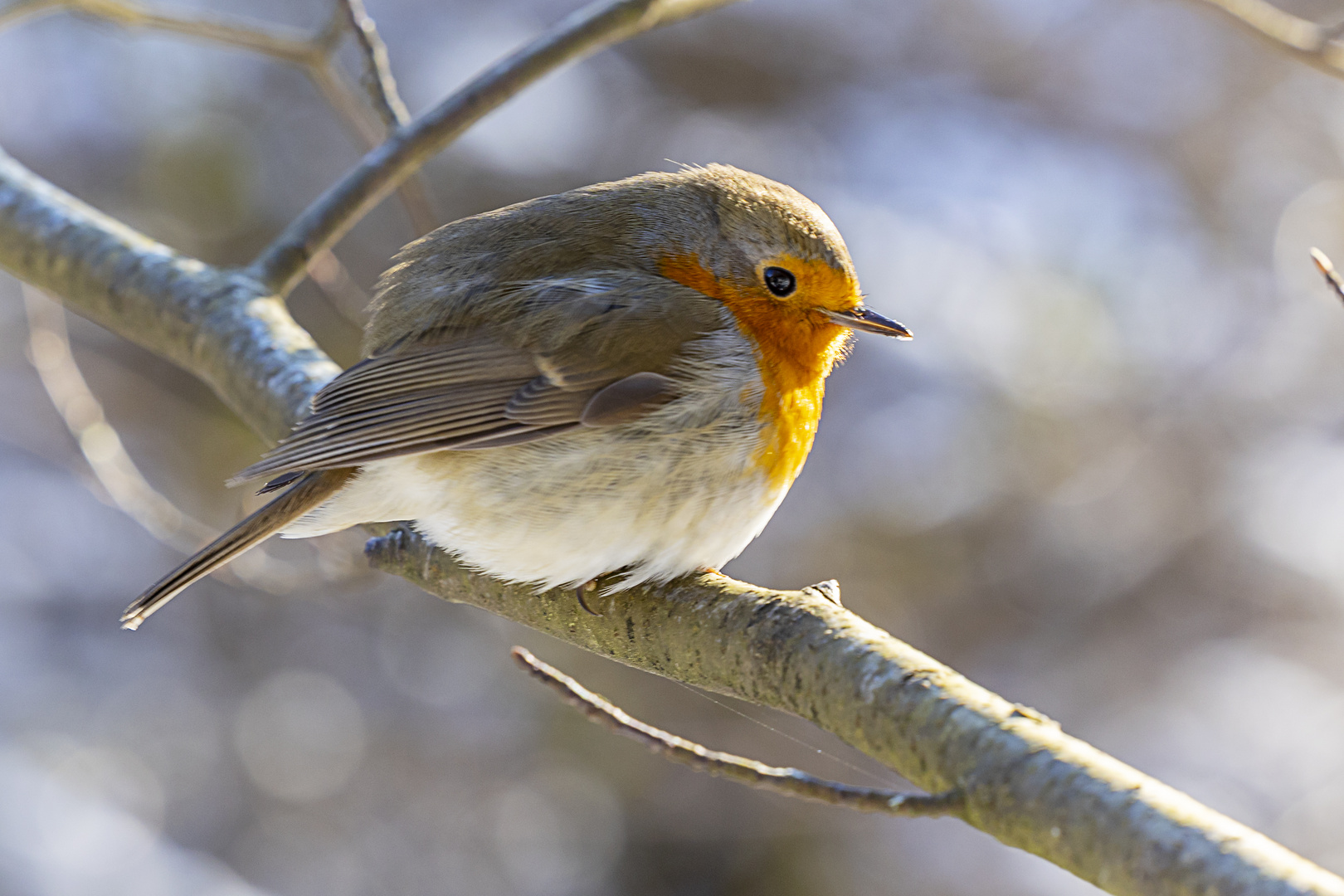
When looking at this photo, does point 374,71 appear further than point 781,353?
Yes

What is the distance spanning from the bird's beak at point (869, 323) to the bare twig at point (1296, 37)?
145cm

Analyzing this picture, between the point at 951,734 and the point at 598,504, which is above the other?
the point at 598,504

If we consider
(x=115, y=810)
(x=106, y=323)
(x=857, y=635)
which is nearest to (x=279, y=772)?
(x=115, y=810)

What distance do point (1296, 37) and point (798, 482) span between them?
2.64 metres

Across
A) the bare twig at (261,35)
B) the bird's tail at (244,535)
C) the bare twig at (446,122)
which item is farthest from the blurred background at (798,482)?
the bird's tail at (244,535)

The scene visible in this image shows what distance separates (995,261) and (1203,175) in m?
1.44

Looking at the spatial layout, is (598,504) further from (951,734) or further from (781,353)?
(951,734)

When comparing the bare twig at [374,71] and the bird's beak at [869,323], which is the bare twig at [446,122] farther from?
the bird's beak at [869,323]

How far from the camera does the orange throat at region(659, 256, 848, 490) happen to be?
2.19m

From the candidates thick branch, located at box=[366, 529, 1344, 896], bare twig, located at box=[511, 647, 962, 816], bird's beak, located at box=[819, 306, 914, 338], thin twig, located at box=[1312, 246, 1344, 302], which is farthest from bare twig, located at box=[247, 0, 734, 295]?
bare twig, located at box=[511, 647, 962, 816]

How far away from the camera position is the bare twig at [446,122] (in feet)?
9.36

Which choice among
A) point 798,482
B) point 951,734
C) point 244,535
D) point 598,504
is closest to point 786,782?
point 951,734

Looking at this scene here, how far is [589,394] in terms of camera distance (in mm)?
2148

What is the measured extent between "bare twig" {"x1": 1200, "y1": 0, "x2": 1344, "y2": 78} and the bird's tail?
2539mm
